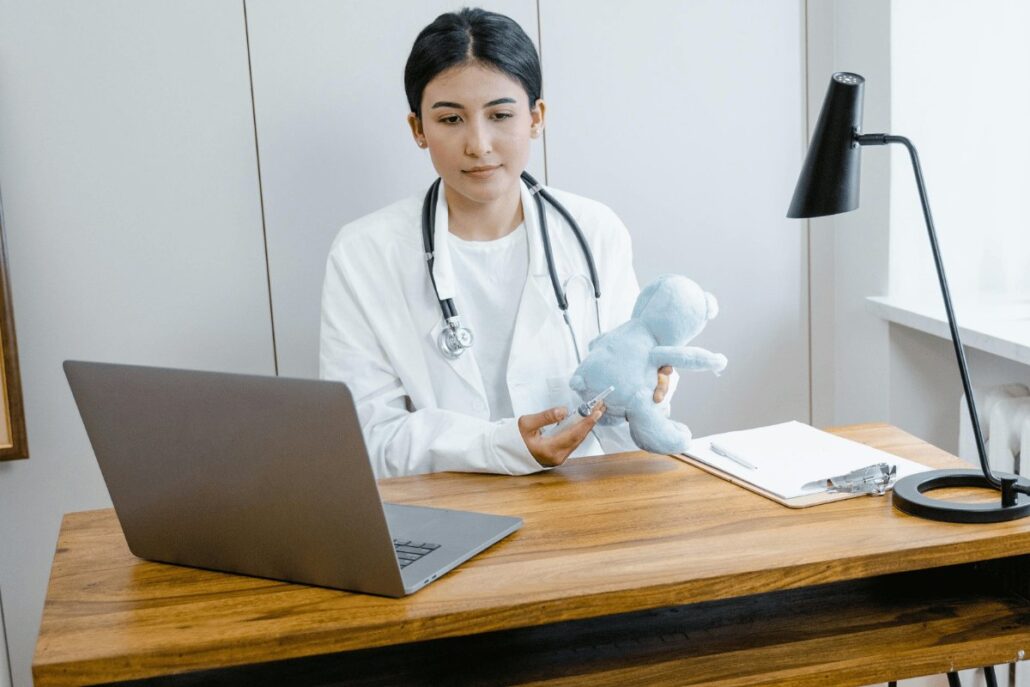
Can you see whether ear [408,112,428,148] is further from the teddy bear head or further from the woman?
the teddy bear head

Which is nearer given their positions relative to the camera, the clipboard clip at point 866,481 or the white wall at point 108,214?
the clipboard clip at point 866,481

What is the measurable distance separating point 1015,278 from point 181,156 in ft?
5.92

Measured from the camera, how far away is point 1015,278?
2453mm

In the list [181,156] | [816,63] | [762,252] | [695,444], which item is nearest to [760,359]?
[762,252]

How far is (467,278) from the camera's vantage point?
80.1 inches

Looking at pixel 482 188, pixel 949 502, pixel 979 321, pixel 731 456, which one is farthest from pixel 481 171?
pixel 979 321

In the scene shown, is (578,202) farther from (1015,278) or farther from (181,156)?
(1015,278)

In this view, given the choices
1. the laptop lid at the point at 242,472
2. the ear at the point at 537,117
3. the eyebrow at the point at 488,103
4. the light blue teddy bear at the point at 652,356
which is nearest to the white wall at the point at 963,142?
the ear at the point at 537,117

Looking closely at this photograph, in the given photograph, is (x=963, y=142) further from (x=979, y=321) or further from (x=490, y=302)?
(x=490, y=302)

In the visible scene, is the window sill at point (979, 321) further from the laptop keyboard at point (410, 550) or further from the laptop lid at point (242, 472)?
the laptop lid at point (242, 472)

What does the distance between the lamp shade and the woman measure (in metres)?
0.64

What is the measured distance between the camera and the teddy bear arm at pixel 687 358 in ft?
4.99

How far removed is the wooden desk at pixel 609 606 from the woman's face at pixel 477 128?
66 centimetres

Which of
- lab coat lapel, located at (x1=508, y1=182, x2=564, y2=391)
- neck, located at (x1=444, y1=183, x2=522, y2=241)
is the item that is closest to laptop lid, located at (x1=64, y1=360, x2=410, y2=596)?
lab coat lapel, located at (x1=508, y1=182, x2=564, y2=391)
